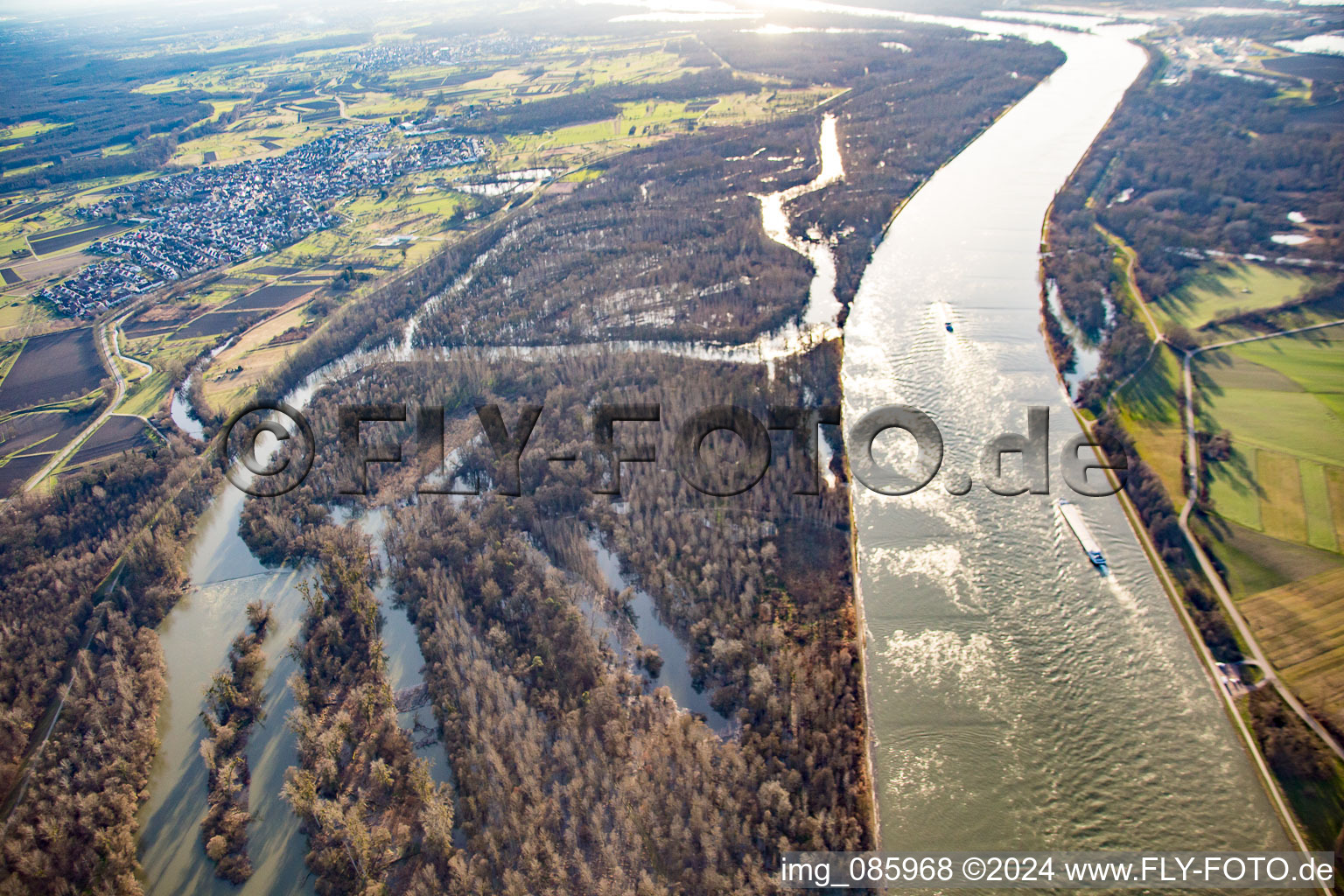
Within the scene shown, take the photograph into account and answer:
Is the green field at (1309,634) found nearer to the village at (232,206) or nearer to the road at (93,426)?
the road at (93,426)

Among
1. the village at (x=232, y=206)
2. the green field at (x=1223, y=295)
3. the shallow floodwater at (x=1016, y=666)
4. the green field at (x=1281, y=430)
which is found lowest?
the shallow floodwater at (x=1016, y=666)

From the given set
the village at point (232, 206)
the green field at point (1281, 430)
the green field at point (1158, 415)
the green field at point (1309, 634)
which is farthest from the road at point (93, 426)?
the green field at point (1281, 430)

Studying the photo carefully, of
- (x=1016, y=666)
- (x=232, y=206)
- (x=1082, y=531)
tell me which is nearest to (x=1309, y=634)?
(x=1082, y=531)

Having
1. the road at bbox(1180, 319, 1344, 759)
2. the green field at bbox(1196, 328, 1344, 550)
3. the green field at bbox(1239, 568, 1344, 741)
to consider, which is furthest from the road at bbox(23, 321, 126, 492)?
the green field at bbox(1196, 328, 1344, 550)

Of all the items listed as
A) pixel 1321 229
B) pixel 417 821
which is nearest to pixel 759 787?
pixel 417 821

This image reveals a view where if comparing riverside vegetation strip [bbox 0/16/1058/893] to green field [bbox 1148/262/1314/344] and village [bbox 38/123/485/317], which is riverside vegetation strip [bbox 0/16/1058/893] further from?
village [bbox 38/123/485/317]

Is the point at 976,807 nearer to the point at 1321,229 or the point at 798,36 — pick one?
the point at 1321,229

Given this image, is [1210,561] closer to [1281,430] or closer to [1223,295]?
[1281,430]
